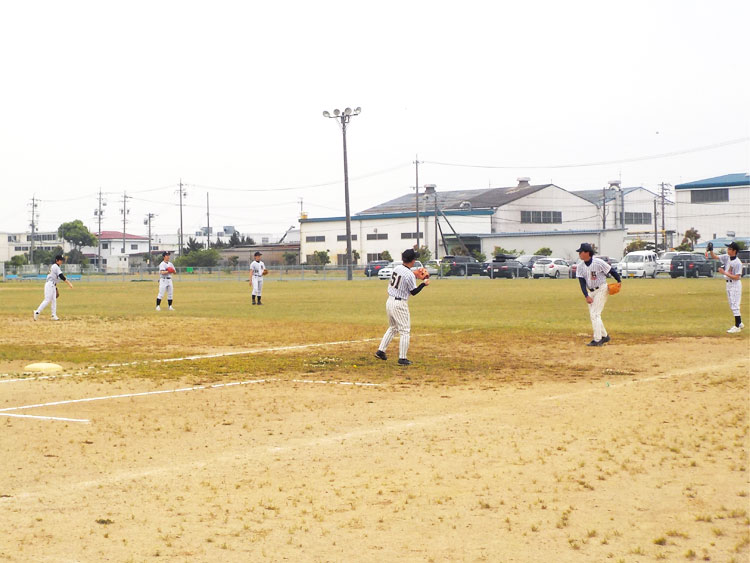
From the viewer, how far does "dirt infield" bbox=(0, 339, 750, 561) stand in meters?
6.04

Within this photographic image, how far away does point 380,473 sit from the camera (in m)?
7.91

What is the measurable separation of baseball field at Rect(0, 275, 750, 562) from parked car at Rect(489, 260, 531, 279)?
50338mm

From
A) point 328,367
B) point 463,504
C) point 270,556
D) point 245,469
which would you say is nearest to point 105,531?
point 270,556

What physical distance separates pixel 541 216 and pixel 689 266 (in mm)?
45526

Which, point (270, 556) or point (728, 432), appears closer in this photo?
point (270, 556)

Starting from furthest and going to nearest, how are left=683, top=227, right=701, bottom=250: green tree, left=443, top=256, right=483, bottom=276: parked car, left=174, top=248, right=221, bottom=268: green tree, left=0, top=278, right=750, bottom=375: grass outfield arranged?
left=174, top=248, right=221, bottom=268: green tree
left=683, top=227, right=701, bottom=250: green tree
left=443, top=256, right=483, bottom=276: parked car
left=0, top=278, right=750, bottom=375: grass outfield

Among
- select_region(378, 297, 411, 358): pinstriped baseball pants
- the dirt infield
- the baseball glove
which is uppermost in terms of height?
the baseball glove

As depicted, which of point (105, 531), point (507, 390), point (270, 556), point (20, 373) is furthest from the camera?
point (20, 373)

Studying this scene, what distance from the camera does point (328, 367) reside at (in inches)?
618

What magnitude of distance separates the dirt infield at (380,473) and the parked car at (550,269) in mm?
54540

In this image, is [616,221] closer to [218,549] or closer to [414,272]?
[414,272]

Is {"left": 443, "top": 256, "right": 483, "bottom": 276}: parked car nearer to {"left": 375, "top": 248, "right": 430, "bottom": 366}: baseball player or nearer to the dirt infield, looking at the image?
{"left": 375, "top": 248, "right": 430, "bottom": 366}: baseball player

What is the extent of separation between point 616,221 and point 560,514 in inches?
4556

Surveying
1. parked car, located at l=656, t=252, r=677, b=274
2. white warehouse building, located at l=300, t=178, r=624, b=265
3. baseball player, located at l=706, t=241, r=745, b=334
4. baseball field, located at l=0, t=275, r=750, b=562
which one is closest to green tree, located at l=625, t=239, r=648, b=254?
white warehouse building, located at l=300, t=178, r=624, b=265
